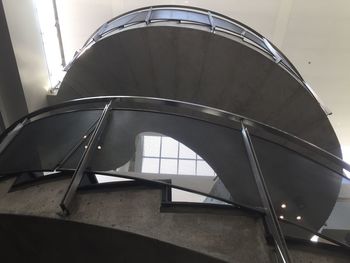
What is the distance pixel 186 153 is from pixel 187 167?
0.38 feet

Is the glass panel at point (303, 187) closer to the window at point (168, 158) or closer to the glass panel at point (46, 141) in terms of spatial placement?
the window at point (168, 158)

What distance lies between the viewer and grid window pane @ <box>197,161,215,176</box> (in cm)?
262

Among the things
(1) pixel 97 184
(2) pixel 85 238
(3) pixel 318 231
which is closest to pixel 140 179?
(1) pixel 97 184

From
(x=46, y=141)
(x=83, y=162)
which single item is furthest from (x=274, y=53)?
(x=83, y=162)

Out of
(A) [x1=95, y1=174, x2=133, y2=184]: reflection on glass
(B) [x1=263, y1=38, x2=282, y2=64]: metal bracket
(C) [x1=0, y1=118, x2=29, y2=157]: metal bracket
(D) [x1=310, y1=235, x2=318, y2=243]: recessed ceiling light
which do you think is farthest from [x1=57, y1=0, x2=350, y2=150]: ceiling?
(D) [x1=310, y1=235, x2=318, y2=243]: recessed ceiling light

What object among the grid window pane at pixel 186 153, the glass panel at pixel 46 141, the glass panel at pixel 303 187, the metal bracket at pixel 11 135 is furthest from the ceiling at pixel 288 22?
the glass panel at pixel 303 187

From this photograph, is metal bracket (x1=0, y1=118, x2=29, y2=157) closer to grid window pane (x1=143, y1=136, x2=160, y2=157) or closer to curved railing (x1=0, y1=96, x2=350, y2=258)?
curved railing (x1=0, y1=96, x2=350, y2=258)

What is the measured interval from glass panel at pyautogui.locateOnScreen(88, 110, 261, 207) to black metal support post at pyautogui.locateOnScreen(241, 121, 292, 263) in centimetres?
5

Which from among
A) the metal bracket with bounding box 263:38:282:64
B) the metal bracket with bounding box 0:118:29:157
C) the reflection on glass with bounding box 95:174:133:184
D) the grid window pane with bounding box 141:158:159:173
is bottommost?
the grid window pane with bounding box 141:158:159:173

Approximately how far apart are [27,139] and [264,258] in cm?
223

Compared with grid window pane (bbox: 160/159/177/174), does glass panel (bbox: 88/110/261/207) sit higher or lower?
higher

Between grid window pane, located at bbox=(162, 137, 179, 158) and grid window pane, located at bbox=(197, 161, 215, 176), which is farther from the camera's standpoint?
grid window pane, located at bbox=(162, 137, 179, 158)

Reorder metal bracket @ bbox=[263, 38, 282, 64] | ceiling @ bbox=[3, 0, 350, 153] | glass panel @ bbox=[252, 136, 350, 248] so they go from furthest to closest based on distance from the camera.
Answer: ceiling @ bbox=[3, 0, 350, 153]
metal bracket @ bbox=[263, 38, 282, 64]
glass panel @ bbox=[252, 136, 350, 248]

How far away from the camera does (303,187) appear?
2703 millimetres
